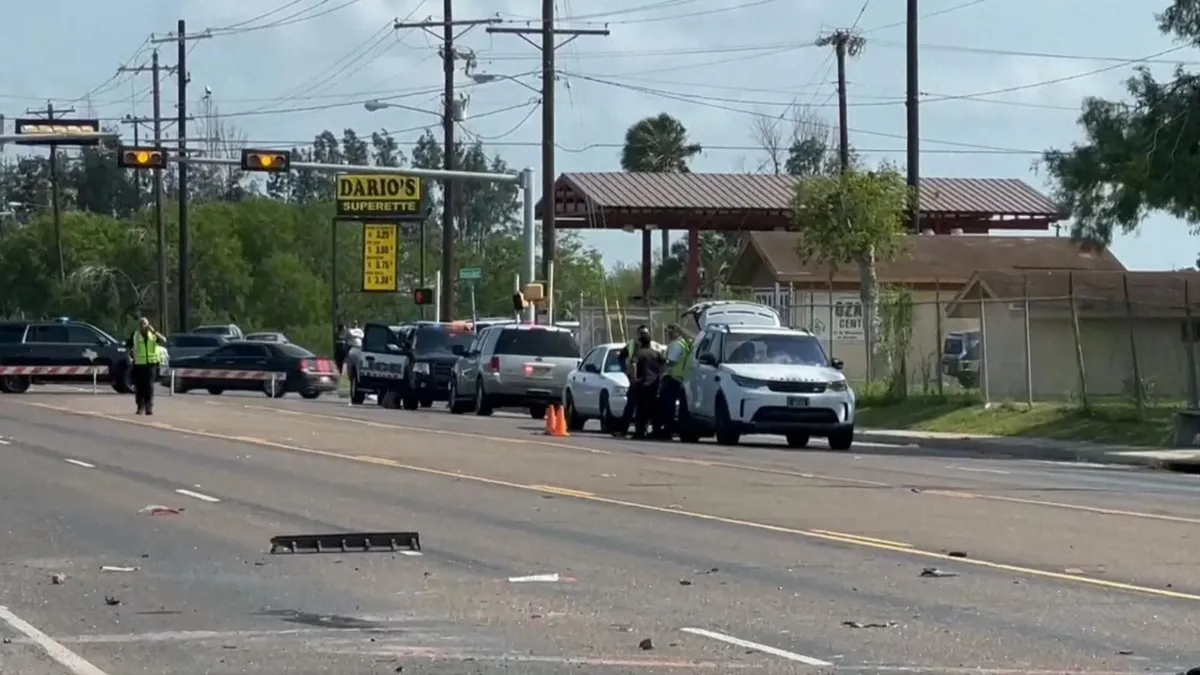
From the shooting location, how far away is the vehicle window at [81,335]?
50.9 metres

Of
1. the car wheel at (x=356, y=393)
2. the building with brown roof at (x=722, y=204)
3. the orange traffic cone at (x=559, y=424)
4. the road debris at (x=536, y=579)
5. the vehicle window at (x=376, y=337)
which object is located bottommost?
the road debris at (x=536, y=579)

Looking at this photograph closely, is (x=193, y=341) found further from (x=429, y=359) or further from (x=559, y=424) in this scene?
(x=559, y=424)

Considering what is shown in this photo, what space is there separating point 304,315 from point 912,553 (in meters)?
93.6

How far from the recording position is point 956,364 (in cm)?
4919

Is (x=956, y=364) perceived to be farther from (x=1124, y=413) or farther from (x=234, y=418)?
(x=234, y=418)

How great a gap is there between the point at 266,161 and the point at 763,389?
1706cm

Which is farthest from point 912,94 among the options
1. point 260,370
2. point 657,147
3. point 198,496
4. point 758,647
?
point 657,147

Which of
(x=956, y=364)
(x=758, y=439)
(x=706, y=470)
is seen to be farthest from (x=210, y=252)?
(x=706, y=470)

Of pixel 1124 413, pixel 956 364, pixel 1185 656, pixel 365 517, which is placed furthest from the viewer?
pixel 956 364

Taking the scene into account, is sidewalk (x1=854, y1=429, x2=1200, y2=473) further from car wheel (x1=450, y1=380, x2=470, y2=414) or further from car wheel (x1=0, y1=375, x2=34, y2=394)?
car wheel (x1=0, y1=375, x2=34, y2=394)

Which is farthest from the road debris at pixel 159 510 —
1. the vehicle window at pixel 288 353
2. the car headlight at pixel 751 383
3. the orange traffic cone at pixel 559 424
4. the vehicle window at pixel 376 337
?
the vehicle window at pixel 288 353

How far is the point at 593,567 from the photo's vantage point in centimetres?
1505

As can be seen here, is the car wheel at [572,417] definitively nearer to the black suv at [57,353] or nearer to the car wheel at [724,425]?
the car wheel at [724,425]

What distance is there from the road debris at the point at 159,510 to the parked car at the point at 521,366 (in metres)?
21.9
